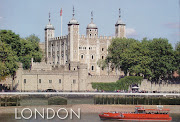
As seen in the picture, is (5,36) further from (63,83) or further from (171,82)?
(171,82)

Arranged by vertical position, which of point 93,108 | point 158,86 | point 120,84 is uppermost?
point 120,84

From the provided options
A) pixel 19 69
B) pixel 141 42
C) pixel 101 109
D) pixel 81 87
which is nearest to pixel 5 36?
pixel 19 69

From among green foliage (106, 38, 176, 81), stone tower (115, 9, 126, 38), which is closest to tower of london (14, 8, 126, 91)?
stone tower (115, 9, 126, 38)

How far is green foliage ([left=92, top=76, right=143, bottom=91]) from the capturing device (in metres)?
105

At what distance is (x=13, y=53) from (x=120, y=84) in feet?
69.4

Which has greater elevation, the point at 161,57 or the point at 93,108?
the point at 161,57

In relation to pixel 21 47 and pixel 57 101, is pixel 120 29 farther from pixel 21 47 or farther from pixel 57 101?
pixel 57 101

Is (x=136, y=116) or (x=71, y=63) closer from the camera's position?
(x=136, y=116)

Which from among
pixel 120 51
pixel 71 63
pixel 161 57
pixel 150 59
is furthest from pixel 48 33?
pixel 161 57

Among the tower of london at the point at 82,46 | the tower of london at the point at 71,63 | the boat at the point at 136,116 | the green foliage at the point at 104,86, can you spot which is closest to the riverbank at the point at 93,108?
the boat at the point at 136,116

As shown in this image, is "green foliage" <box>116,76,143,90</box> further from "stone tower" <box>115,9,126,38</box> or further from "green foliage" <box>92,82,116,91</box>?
"stone tower" <box>115,9,126,38</box>

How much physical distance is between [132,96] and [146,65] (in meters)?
21.2

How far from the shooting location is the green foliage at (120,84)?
4149 inches

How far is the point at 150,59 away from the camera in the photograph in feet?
351
